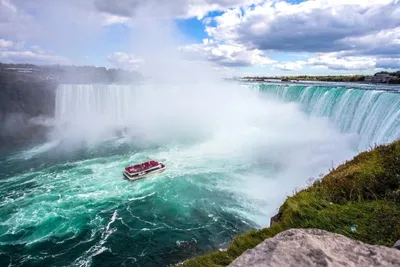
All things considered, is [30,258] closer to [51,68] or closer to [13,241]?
[13,241]

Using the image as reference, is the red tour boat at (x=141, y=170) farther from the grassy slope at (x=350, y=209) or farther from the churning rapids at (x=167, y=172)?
the grassy slope at (x=350, y=209)

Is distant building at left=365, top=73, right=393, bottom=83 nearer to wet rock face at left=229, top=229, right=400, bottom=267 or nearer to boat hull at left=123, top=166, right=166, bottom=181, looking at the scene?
boat hull at left=123, top=166, right=166, bottom=181

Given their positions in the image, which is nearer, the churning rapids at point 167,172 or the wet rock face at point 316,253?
the wet rock face at point 316,253

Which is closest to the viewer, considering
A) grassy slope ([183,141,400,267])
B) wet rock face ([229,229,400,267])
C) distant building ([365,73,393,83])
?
wet rock face ([229,229,400,267])

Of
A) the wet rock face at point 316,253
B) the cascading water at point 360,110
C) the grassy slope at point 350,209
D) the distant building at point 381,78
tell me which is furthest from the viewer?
the distant building at point 381,78

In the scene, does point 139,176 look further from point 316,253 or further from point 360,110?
point 316,253

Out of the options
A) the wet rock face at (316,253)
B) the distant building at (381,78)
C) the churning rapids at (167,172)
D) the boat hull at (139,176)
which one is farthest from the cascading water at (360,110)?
the distant building at (381,78)

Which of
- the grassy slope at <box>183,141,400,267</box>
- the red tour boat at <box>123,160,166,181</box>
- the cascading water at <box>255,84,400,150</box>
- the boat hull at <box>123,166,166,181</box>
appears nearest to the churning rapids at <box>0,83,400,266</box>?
the cascading water at <box>255,84,400,150</box>
